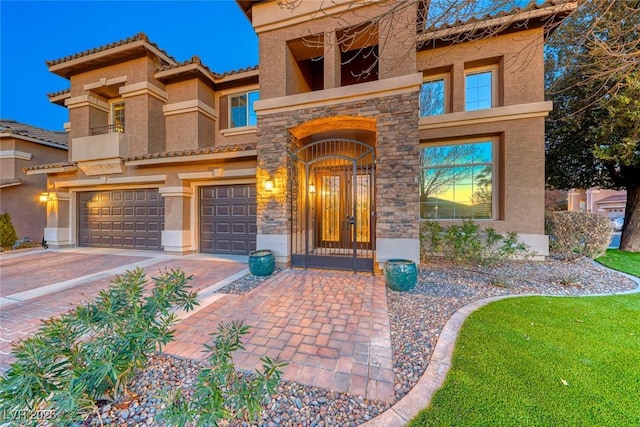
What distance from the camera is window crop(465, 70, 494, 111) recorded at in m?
7.76

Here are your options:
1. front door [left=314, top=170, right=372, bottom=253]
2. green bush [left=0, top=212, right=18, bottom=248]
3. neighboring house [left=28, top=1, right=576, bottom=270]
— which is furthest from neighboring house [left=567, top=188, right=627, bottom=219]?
green bush [left=0, top=212, right=18, bottom=248]

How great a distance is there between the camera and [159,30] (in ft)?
146

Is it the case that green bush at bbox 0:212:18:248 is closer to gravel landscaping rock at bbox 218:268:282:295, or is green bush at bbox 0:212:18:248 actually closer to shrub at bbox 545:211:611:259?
gravel landscaping rock at bbox 218:268:282:295

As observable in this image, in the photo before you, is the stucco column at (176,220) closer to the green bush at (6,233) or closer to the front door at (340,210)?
the front door at (340,210)

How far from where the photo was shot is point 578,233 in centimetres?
652

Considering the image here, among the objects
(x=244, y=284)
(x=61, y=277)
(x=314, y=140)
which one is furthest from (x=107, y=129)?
(x=244, y=284)

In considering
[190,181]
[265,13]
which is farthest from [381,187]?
[190,181]

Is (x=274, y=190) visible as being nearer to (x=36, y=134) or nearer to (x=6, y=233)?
(x=6, y=233)

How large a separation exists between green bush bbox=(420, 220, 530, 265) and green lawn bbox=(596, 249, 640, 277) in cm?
192

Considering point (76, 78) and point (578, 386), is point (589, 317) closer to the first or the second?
point (578, 386)

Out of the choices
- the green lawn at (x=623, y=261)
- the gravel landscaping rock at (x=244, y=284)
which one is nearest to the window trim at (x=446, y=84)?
the green lawn at (x=623, y=261)

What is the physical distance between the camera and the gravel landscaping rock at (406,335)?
198 centimetres

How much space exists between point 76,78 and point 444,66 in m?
13.8

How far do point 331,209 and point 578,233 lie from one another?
21.3 ft
